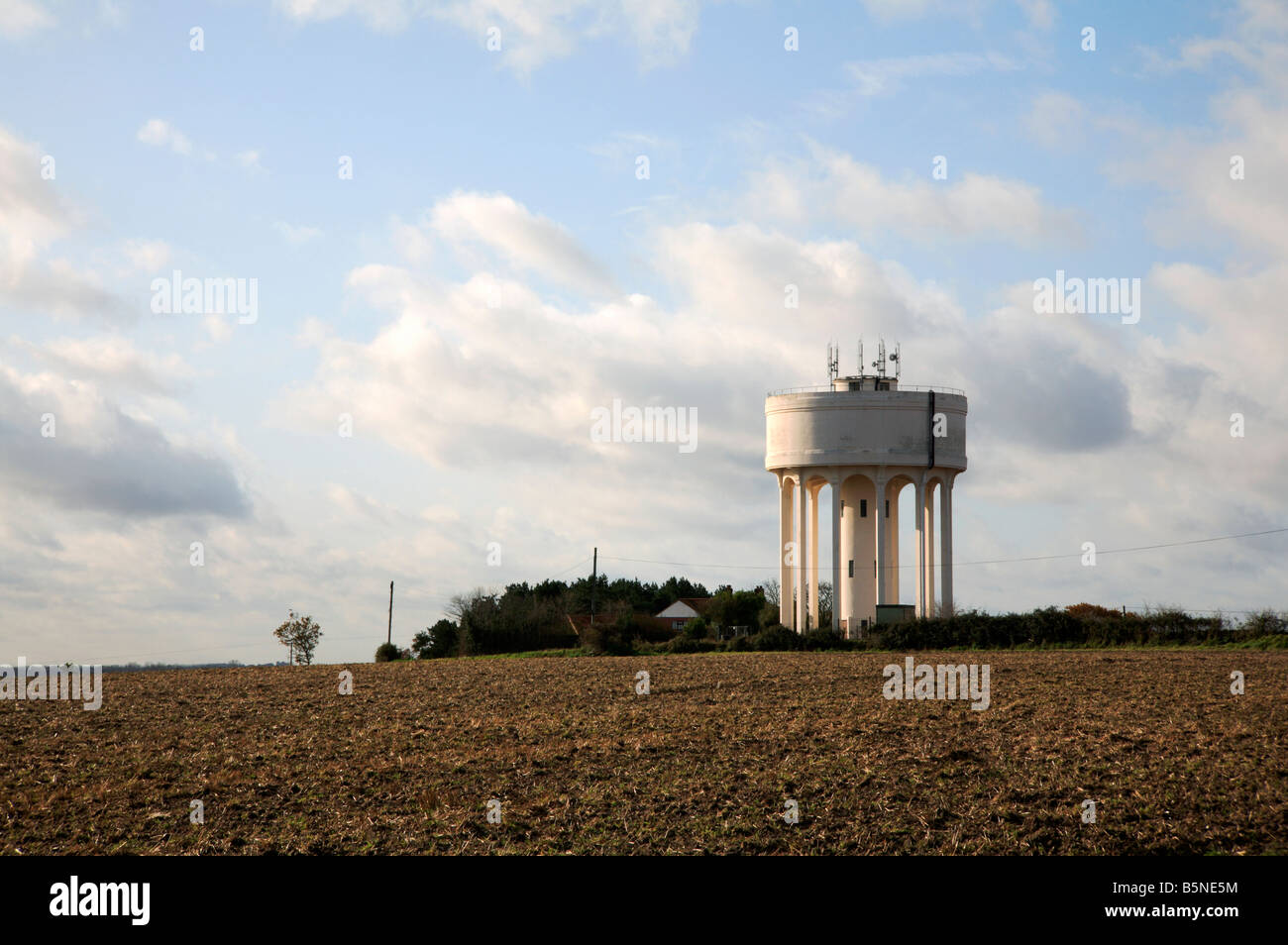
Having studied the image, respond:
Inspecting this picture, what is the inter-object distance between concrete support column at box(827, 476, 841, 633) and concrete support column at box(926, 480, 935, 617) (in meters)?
3.60

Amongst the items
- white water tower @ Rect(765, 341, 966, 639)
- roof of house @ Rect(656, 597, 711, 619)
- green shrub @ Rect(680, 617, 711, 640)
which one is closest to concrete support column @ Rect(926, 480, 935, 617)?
white water tower @ Rect(765, 341, 966, 639)

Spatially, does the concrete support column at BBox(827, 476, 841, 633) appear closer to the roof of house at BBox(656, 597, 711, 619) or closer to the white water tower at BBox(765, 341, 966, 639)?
the white water tower at BBox(765, 341, 966, 639)

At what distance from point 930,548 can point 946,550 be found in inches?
40.7

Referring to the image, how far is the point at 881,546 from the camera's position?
5266 cm

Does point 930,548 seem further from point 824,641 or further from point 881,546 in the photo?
point 824,641

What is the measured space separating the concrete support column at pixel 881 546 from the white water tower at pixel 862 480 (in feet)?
0.14

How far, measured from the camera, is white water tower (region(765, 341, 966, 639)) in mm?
52094

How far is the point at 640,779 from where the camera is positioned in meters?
19.9

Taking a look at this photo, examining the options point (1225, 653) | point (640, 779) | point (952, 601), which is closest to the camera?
point (640, 779)

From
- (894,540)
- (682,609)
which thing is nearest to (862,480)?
(894,540)

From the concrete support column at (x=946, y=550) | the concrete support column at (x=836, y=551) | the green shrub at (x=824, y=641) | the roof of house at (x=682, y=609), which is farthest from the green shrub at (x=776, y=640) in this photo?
the roof of house at (x=682, y=609)
